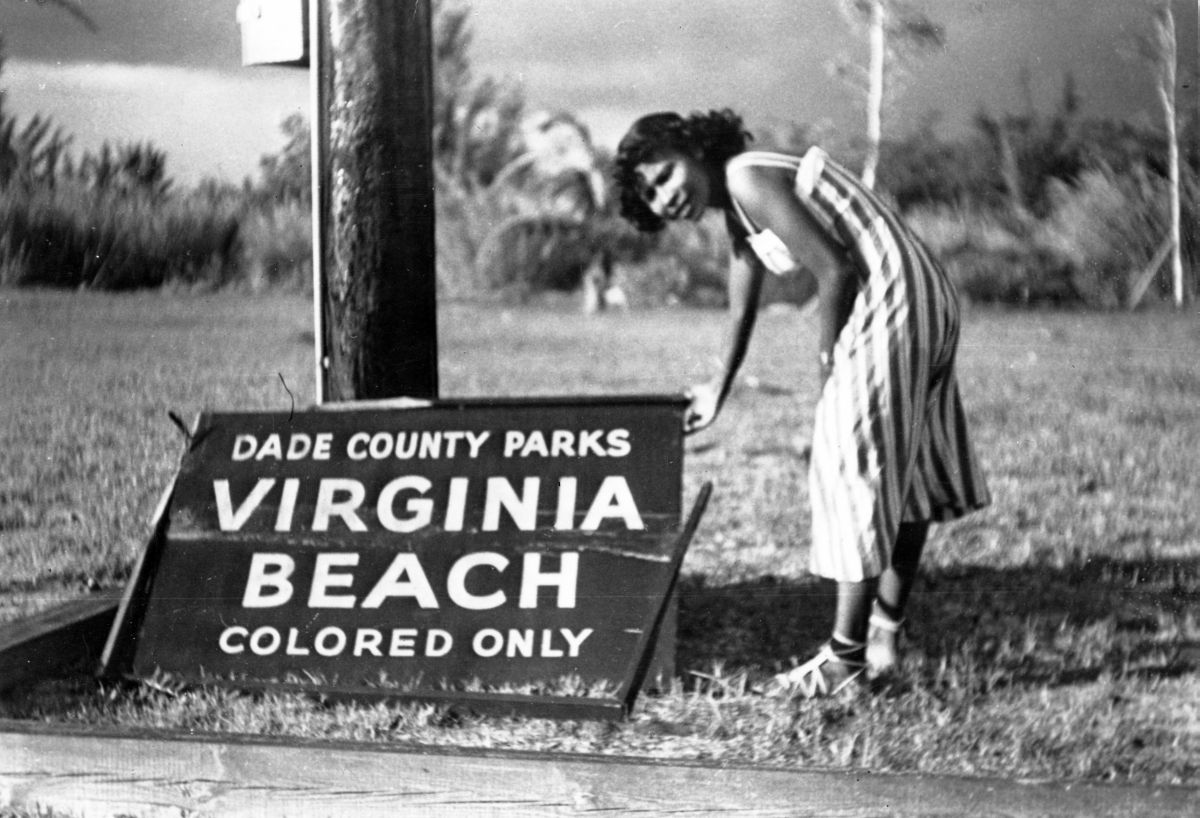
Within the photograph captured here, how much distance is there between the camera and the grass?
360cm

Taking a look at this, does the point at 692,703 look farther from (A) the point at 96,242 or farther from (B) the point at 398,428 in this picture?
(A) the point at 96,242

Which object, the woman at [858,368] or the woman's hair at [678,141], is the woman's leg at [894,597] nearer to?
the woman at [858,368]

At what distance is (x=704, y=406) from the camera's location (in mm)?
4012

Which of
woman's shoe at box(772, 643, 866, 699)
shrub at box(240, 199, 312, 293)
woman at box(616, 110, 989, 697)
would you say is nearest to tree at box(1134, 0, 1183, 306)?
woman at box(616, 110, 989, 697)

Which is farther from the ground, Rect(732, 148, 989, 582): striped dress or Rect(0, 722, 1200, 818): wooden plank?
Rect(732, 148, 989, 582): striped dress

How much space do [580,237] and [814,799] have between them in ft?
6.25

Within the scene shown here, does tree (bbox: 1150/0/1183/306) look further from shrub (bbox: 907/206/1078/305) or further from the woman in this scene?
the woman

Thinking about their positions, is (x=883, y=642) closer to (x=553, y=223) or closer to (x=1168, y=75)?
(x=553, y=223)

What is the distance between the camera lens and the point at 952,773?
3.00 metres

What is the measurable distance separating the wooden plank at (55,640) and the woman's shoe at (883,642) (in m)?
2.17

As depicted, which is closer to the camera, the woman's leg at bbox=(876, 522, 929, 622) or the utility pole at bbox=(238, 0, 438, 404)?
the woman's leg at bbox=(876, 522, 929, 622)

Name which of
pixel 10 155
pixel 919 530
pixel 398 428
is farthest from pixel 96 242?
pixel 919 530

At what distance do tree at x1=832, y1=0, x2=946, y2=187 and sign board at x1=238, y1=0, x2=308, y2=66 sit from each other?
1.49m

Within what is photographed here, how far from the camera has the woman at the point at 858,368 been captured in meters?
3.68
